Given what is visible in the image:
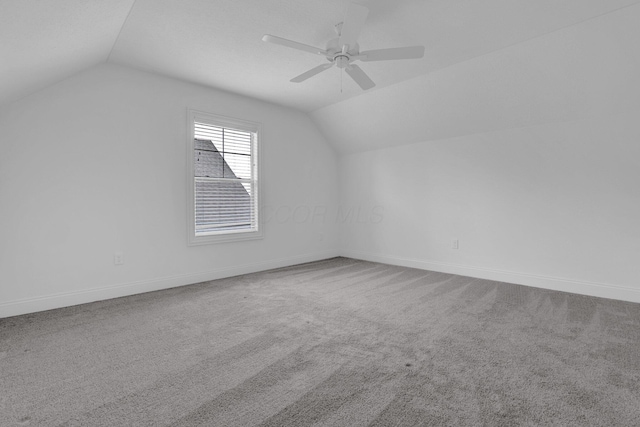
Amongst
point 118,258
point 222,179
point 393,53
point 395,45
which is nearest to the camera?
point 393,53

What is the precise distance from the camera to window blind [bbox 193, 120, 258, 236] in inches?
161

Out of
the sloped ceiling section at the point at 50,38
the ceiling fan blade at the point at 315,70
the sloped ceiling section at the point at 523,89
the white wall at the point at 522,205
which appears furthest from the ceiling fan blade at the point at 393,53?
the white wall at the point at 522,205

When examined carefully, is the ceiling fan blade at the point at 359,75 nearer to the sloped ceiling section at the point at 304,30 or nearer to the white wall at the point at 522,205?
the sloped ceiling section at the point at 304,30

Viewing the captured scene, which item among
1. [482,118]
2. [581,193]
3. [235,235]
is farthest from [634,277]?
[235,235]

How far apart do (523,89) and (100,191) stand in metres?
4.61

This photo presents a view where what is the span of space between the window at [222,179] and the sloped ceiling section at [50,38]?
1.31 metres

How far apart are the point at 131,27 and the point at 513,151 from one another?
4221 millimetres

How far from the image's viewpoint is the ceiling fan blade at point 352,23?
200 centimetres

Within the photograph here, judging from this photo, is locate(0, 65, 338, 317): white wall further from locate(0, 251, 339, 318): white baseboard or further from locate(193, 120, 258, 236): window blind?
locate(193, 120, 258, 236): window blind

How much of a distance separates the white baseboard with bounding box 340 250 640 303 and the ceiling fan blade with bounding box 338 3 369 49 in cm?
326

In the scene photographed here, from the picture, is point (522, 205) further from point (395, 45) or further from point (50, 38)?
point (50, 38)

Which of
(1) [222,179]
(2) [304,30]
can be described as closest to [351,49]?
(2) [304,30]

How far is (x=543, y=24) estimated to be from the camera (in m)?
2.65

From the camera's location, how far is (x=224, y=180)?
4.30 m
